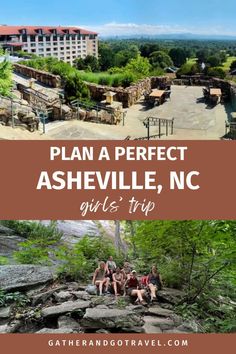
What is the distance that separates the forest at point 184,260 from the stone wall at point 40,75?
2023 mm

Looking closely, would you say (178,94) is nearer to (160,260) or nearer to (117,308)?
(160,260)

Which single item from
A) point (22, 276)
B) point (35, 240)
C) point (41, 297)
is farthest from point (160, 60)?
point (41, 297)

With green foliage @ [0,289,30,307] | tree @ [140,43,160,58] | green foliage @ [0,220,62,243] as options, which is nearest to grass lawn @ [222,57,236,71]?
tree @ [140,43,160,58]

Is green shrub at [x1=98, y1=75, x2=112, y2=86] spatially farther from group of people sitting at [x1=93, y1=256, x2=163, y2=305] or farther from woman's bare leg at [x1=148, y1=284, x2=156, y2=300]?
woman's bare leg at [x1=148, y1=284, x2=156, y2=300]

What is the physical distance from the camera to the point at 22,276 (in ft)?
18.0

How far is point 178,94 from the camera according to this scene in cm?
741

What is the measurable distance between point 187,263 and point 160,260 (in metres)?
0.42

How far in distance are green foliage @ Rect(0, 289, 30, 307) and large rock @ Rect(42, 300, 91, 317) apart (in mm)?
233

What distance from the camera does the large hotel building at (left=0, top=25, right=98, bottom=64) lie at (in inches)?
219

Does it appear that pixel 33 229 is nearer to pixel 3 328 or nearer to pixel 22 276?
pixel 22 276

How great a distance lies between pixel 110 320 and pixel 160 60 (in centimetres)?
400

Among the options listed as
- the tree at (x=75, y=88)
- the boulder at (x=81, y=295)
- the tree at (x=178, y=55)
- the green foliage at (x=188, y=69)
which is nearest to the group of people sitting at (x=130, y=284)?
the boulder at (x=81, y=295)

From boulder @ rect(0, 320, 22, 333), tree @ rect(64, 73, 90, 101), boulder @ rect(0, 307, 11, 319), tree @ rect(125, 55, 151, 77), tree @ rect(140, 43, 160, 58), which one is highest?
tree @ rect(140, 43, 160, 58)

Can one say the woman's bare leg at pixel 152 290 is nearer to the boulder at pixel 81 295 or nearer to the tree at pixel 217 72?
the boulder at pixel 81 295
